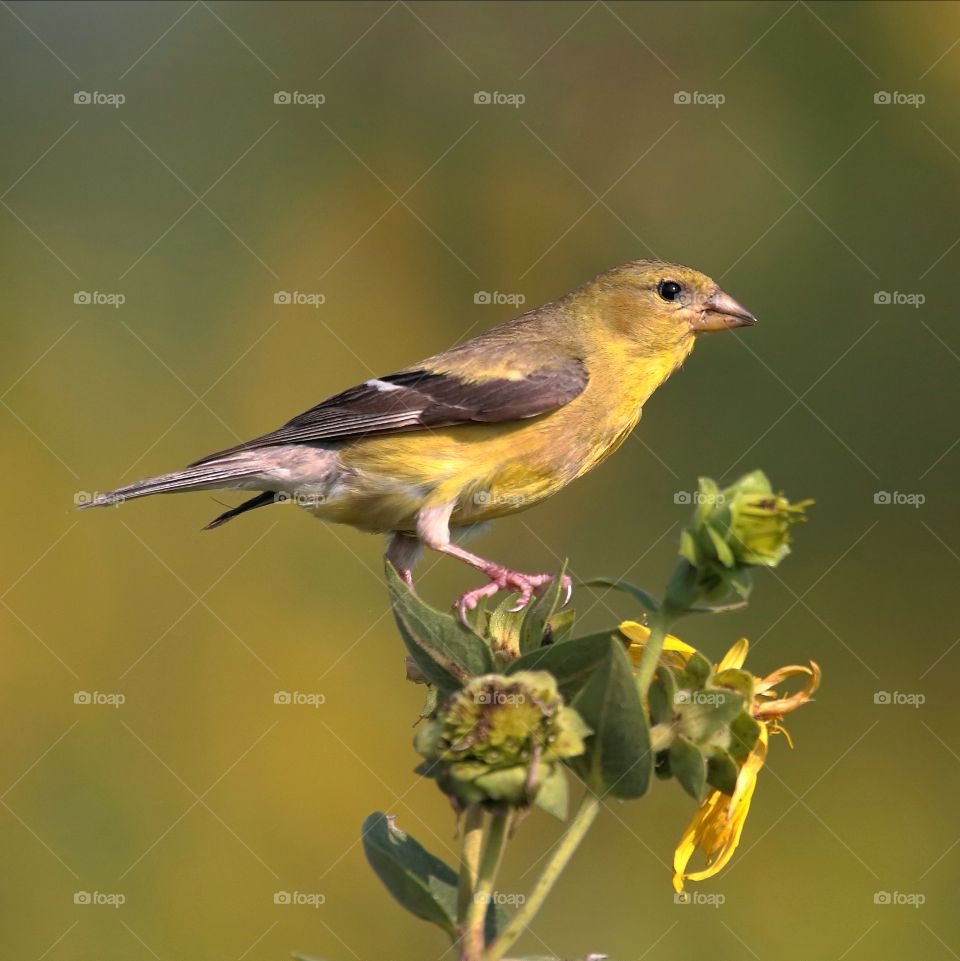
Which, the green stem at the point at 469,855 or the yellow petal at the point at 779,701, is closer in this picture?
the green stem at the point at 469,855

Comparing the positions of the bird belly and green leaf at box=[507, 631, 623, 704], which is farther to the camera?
the bird belly

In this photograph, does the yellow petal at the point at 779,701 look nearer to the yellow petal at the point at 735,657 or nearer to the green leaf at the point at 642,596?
the yellow petal at the point at 735,657

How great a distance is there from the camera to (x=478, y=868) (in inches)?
52.3

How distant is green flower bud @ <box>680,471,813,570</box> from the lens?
136 cm

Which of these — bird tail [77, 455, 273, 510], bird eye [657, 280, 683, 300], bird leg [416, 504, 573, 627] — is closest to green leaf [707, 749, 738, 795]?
bird leg [416, 504, 573, 627]

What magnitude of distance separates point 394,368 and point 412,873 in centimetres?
440

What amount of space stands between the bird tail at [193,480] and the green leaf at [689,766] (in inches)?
90.8

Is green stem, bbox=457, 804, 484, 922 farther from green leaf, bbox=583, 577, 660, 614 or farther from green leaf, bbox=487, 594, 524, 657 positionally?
green leaf, bbox=487, 594, 524, 657

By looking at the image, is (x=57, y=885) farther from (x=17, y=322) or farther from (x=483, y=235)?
(x=483, y=235)

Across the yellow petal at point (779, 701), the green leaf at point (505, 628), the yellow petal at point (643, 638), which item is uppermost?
the yellow petal at point (643, 638)

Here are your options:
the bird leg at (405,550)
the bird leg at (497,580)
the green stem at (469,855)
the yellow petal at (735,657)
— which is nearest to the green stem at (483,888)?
the green stem at (469,855)

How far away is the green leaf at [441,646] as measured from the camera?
150 cm

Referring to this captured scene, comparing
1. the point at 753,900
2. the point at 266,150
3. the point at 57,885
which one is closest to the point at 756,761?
the point at 753,900

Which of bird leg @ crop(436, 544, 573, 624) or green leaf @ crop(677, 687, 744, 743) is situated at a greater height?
green leaf @ crop(677, 687, 744, 743)
